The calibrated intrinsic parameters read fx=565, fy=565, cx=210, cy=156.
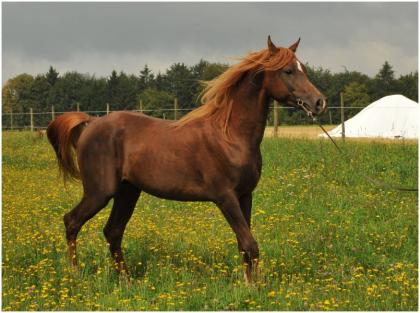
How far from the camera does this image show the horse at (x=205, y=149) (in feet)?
19.1

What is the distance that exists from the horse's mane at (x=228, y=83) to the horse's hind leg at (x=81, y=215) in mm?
1304

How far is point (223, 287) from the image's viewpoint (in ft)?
18.9

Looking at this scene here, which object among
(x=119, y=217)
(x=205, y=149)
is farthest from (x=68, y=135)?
(x=205, y=149)

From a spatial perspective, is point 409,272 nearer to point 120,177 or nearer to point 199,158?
point 199,158

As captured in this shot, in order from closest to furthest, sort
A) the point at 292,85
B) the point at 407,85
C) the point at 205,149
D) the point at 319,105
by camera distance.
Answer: the point at 319,105
the point at 292,85
the point at 205,149
the point at 407,85

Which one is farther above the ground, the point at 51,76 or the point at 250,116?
the point at 51,76

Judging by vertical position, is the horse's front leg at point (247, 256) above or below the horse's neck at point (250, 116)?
below

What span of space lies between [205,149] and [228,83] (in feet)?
2.52

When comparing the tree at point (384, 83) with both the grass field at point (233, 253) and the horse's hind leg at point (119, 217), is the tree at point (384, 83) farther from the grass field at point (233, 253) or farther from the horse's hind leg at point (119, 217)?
the horse's hind leg at point (119, 217)

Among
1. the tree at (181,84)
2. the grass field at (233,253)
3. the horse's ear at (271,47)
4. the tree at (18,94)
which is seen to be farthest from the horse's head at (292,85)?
the tree at (18,94)

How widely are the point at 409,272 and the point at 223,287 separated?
219 centimetres

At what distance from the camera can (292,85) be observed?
18.9ft

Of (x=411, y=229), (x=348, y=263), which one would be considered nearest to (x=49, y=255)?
(x=348, y=263)

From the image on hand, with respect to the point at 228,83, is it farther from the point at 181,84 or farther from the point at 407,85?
the point at 407,85
